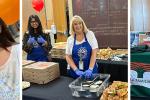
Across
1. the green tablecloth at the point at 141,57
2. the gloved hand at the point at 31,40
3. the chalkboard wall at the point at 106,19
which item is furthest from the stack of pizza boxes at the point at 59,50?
the green tablecloth at the point at 141,57

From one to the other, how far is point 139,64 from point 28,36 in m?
0.66

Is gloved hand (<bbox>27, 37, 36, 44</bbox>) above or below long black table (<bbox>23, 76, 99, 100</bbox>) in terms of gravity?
above

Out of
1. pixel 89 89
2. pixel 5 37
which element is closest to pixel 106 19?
pixel 89 89

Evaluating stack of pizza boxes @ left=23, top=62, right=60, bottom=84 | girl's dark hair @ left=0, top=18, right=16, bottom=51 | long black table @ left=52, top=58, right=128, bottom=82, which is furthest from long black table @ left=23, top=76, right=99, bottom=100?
girl's dark hair @ left=0, top=18, right=16, bottom=51

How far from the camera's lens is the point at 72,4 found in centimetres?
136

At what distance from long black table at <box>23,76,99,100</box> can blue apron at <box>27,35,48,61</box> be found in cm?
18

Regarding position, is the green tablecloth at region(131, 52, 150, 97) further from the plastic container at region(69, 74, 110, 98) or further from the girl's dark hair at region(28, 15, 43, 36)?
the girl's dark hair at region(28, 15, 43, 36)

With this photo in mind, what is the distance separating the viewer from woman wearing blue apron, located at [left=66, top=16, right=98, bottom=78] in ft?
4.60

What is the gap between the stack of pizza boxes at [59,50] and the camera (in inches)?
59.6

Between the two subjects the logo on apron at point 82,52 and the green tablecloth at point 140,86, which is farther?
the logo on apron at point 82,52

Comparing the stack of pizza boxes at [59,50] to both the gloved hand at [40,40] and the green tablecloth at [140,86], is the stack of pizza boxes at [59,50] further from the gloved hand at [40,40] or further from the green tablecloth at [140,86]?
the green tablecloth at [140,86]

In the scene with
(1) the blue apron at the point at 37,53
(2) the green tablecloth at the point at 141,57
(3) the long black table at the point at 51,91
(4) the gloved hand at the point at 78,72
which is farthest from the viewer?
(1) the blue apron at the point at 37,53

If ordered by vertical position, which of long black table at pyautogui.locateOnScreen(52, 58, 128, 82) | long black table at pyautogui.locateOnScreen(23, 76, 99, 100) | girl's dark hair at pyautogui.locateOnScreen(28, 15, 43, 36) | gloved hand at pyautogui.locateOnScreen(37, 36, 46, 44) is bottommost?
long black table at pyautogui.locateOnScreen(23, 76, 99, 100)

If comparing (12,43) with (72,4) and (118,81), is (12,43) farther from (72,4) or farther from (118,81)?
(118,81)
